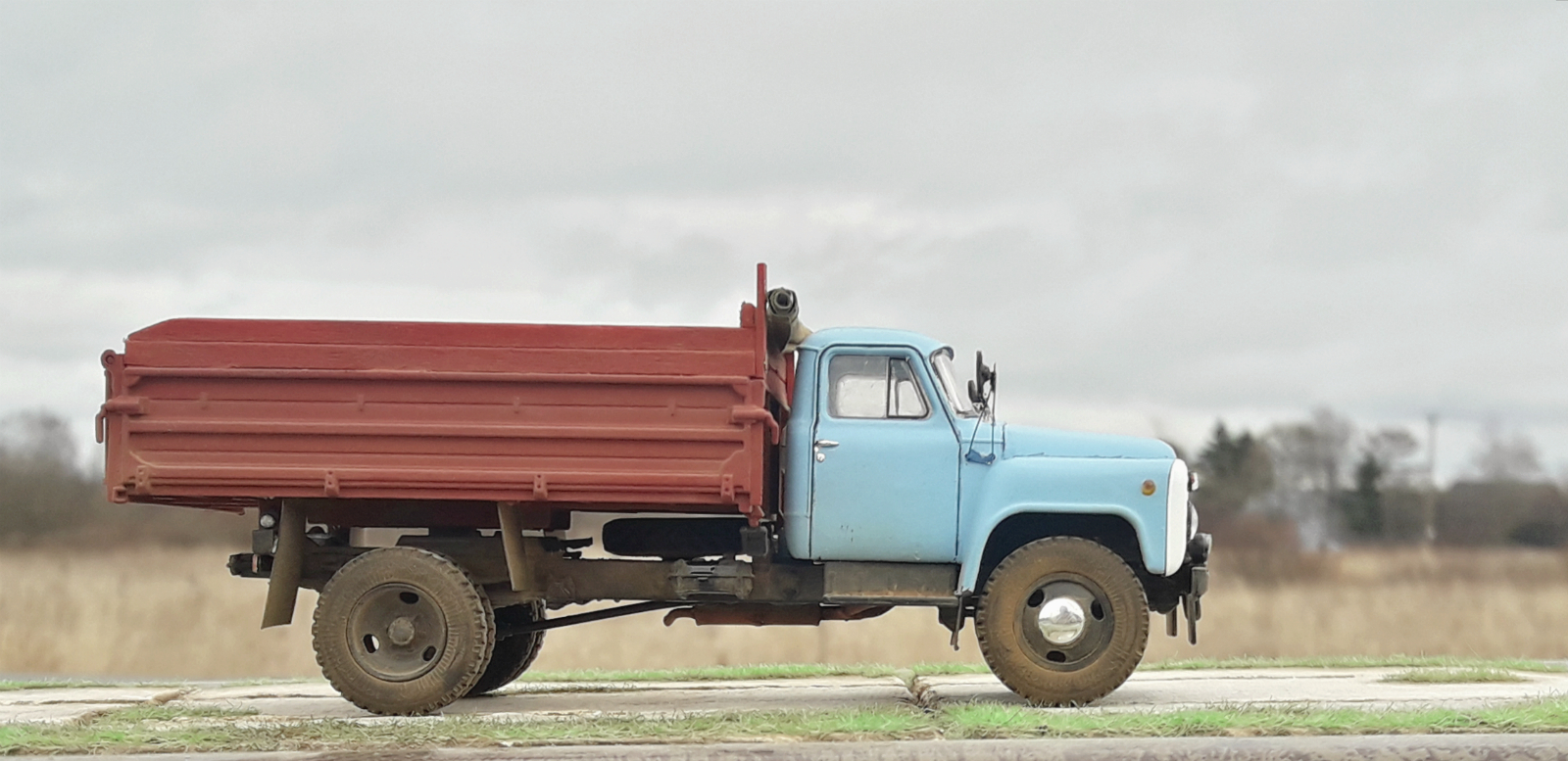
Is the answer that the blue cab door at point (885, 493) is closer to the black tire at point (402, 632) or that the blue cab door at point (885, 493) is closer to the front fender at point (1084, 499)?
the front fender at point (1084, 499)

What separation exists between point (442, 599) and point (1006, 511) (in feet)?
10.8

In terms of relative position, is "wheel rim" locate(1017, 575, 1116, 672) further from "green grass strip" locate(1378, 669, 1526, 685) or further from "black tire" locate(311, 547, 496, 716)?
"black tire" locate(311, 547, 496, 716)

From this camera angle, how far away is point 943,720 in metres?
8.65

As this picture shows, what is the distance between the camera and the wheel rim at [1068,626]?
10273mm

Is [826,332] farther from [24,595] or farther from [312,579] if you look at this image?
[24,595]

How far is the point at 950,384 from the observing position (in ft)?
35.4

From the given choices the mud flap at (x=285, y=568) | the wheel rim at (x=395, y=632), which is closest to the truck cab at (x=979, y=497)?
the wheel rim at (x=395, y=632)

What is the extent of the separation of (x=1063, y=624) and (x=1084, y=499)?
2.41 feet

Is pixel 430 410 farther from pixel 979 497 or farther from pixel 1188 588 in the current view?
pixel 1188 588

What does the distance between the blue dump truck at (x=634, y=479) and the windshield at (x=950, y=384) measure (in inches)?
1.0

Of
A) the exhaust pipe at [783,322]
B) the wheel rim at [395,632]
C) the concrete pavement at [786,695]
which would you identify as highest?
the exhaust pipe at [783,322]

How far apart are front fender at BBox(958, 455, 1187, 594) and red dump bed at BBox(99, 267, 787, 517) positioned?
134 centimetres

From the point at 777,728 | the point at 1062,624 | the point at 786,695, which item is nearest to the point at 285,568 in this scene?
the point at 786,695

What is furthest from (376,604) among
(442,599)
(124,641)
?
(124,641)
